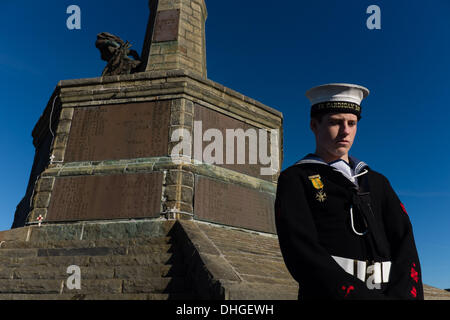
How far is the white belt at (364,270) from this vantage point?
1718mm

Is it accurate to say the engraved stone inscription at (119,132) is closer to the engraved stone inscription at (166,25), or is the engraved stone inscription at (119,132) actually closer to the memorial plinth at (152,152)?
the memorial plinth at (152,152)

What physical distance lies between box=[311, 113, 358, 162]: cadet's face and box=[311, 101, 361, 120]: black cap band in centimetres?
2

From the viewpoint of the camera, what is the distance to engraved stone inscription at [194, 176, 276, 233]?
708 centimetres

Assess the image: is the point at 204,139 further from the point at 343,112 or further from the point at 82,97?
the point at 343,112

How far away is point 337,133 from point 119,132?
6.75 m

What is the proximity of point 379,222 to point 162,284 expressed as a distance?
11.4ft

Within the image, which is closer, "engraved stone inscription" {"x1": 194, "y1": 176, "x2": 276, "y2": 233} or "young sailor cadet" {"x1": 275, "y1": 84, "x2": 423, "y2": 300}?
"young sailor cadet" {"x1": 275, "y1": 84, "x2": 423, "y2": 300}

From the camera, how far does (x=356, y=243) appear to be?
1779 millimetres

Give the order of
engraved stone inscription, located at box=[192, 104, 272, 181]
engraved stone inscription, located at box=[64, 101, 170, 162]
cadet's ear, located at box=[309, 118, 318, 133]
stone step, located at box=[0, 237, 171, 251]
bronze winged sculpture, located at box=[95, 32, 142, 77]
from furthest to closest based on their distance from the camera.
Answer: bronze winged sculpture, located at box=[95, 32, 142, 77] < engraved stone inscription, located at box=[192, 104, 272, 181] < engraved stone inscription, located at box=[64, 101, 170, 162] < stone step, located at box=[0, 237, 171, 251] < cadet's ear, located at box=[309, 118, 318, 133]

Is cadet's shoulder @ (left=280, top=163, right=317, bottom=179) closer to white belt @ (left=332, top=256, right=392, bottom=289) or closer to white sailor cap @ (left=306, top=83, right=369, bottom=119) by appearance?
white sailor cap @ (left=306, top=83, right=369, bottom=119)

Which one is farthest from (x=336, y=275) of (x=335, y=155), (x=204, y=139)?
(x=204, y=139)

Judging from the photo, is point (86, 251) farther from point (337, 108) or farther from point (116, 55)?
point (116, 55)

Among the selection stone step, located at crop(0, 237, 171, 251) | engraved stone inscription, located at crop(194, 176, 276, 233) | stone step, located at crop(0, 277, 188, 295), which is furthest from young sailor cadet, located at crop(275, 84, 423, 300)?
engraved stone inscription, located at crop(194, 176, 276, 233)

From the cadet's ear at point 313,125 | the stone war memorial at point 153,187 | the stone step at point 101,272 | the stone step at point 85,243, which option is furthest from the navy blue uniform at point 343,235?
the stone step at point 85,243
